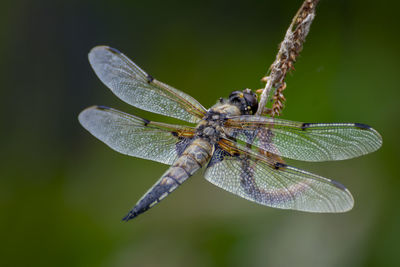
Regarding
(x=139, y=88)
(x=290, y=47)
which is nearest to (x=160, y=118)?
(x=139, y=88)

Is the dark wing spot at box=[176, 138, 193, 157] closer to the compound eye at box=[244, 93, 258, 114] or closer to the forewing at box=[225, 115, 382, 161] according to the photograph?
the forewing at box=[225, 115, 382, 161]

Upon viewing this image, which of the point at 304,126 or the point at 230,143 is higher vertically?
the point at 304,126

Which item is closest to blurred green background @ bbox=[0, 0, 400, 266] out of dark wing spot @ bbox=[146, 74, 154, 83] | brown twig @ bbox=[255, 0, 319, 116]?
dark wing spot @ bbox=[146, 74, 154, 83]

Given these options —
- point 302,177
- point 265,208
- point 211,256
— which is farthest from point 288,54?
point 211,256

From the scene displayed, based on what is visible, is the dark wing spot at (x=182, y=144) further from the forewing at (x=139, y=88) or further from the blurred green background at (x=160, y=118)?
the blurred green background at (x=160, y=118)

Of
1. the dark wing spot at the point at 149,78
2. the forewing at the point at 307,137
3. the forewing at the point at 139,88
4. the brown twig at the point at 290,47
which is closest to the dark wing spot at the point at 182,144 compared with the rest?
the forewing at the point at 139,88

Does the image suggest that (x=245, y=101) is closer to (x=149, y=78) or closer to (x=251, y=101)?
(x=251, y=101)

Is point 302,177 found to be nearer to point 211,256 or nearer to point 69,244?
point 211,256
